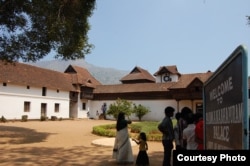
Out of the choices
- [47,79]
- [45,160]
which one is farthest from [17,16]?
[47,79]

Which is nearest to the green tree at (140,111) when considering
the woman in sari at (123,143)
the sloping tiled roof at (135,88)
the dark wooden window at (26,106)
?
the sloping tiled roof at (135,88)

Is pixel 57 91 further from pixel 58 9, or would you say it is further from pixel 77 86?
pixel 58 9

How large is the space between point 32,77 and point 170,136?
31572mm

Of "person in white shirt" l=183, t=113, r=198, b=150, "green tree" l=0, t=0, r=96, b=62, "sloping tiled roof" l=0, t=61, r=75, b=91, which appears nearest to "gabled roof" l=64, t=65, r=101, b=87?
"sloping tiled roof" l=0, t=61, r=75, b=91

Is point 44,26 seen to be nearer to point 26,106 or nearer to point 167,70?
point 26,106

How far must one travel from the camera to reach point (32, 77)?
1464 inches

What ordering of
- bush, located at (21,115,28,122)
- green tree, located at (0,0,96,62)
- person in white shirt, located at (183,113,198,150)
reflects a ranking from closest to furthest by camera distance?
person in white shirt, located at (183,113,198,150) → green tree, located at (0,0,96,62) → bush, located at (21,115,28,122)

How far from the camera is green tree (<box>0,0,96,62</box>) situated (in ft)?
53.9

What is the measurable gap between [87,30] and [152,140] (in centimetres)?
728

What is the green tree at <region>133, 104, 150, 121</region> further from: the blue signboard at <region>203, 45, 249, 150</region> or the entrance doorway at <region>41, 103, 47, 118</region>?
the blue signboard at <region>203, 45, 249, 150</region>

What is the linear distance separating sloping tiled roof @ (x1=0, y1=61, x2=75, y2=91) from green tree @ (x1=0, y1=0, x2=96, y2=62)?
629 inches

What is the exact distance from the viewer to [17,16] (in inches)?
670

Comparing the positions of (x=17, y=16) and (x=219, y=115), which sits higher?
(x=17, y=16)

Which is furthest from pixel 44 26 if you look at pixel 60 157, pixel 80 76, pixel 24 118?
pixel 80 76
